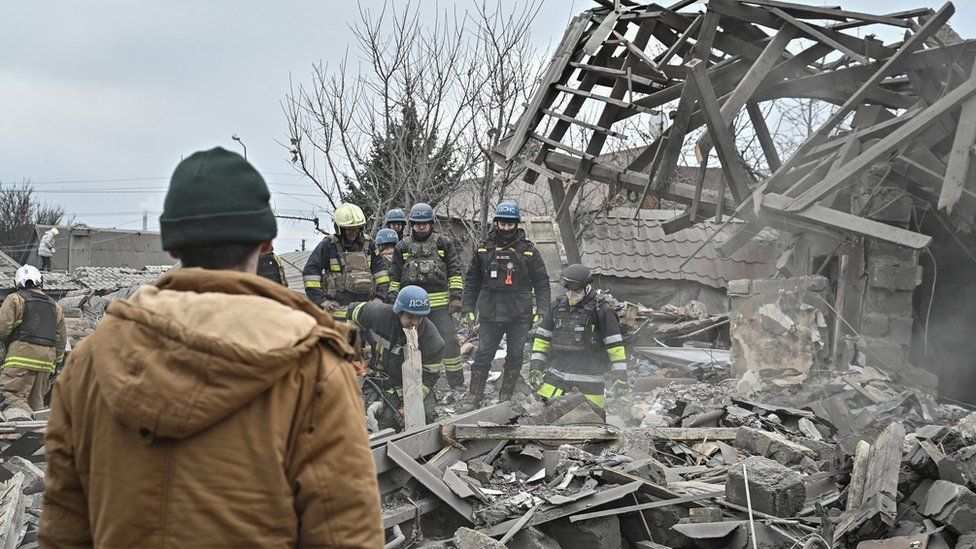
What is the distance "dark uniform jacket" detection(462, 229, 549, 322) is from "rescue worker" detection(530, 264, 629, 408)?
1.82ft

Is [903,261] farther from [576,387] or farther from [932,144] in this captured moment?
[576,387]

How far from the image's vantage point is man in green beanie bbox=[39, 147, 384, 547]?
127 centimetres

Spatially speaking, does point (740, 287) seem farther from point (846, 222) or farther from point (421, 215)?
point (421, 215)

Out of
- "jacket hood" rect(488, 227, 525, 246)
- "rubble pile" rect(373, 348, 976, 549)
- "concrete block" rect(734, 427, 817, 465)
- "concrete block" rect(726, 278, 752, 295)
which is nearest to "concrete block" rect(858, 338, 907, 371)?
"concrete block" rect(726, 278, 752, 295)

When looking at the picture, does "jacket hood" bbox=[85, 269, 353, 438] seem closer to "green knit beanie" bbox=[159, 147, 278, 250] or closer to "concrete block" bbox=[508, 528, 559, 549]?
"green knit beanie" bbox=[159, 147, 278, 250]

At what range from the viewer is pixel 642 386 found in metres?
8.88

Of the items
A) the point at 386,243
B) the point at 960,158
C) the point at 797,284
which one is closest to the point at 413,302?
the point at 386,243

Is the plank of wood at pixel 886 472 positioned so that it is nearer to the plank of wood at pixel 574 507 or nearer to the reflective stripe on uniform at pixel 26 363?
the plank of wood at pixel 574 507

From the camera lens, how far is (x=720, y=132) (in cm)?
A: 723

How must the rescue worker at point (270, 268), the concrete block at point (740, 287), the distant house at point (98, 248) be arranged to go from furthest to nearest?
the distant house at point (98, 248) < the concrete block at point (740, 287) < the rescue worker at point (270, 268)

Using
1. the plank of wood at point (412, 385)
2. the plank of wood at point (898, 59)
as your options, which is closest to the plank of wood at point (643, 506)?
the plank of wood at point (412, 385)

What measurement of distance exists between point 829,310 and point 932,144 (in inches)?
83.8

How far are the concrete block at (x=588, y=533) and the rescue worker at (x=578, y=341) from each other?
2679 millimetres

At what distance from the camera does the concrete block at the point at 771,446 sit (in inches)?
221
